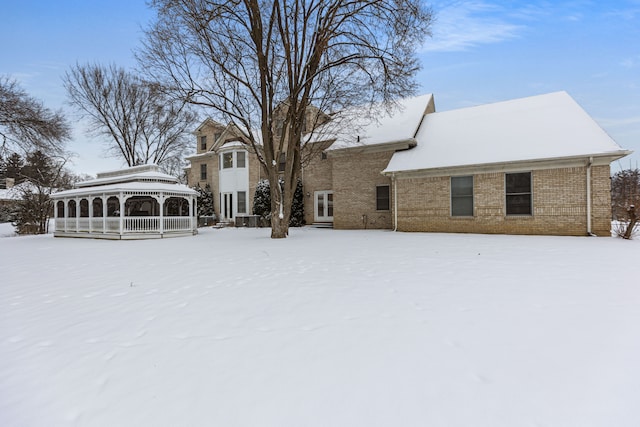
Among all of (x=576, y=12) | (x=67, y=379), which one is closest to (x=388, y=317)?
(x=67, y=379)

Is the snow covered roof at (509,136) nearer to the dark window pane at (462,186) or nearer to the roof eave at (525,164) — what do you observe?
the roof eave at (525,164)

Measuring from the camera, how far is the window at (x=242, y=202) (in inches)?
969

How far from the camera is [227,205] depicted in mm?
25375

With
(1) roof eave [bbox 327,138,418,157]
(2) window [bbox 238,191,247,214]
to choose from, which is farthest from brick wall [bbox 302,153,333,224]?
(2) window [bbox 238,191,247,214]

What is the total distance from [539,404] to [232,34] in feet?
49.4

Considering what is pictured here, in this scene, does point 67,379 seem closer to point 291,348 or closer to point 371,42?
point 291,348

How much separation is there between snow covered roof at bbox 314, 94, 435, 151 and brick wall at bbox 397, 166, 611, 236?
3.29 m

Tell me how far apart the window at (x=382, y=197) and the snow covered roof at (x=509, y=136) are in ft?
6.50

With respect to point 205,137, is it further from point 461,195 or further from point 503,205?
point 503,205

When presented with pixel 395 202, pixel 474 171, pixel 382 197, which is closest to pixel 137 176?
pixel 382 197

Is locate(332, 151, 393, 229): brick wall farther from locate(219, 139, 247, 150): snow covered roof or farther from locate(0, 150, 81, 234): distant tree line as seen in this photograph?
locate(0, 150, 81, 234): distant tree line

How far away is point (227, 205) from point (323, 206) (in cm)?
875

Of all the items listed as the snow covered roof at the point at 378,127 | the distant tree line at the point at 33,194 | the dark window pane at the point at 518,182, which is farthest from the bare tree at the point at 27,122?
the dark window pane at the point at 518,182

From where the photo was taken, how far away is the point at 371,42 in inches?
514
